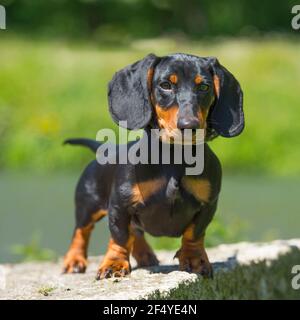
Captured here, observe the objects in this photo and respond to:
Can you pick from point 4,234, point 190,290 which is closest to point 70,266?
point 190,290

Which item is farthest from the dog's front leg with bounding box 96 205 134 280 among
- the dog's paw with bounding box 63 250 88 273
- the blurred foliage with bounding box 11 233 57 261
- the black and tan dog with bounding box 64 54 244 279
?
the blurred foliage with bounding box 11 233 57 261

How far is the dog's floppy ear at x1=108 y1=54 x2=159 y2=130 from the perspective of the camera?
440 cm

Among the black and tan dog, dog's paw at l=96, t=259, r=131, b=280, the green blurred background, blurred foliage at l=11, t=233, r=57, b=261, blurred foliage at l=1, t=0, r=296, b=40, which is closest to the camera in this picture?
the black and tan dog

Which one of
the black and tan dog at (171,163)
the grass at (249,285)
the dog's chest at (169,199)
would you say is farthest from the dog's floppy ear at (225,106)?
the grass at (249,285)

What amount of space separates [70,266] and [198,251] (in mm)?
1048

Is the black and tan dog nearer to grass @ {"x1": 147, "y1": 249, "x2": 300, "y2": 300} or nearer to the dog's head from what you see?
the dog's head

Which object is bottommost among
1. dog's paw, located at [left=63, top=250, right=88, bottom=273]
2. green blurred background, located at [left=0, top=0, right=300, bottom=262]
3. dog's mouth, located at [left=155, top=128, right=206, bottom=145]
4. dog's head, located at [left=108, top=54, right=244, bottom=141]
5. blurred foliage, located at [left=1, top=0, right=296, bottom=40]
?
dog's paw, located at [left=63, top=250, right=88, bottom=273]

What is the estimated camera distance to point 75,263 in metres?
5.46

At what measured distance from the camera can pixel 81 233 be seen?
5.43 m

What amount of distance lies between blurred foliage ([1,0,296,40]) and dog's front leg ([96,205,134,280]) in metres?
25.1

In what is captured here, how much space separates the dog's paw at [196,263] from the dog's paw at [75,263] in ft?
2.97

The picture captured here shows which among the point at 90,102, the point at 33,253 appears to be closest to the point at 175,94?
the point at 33,253

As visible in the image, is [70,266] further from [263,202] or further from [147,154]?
[263,202]

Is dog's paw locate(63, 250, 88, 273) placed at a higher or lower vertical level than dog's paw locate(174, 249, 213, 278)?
higher
